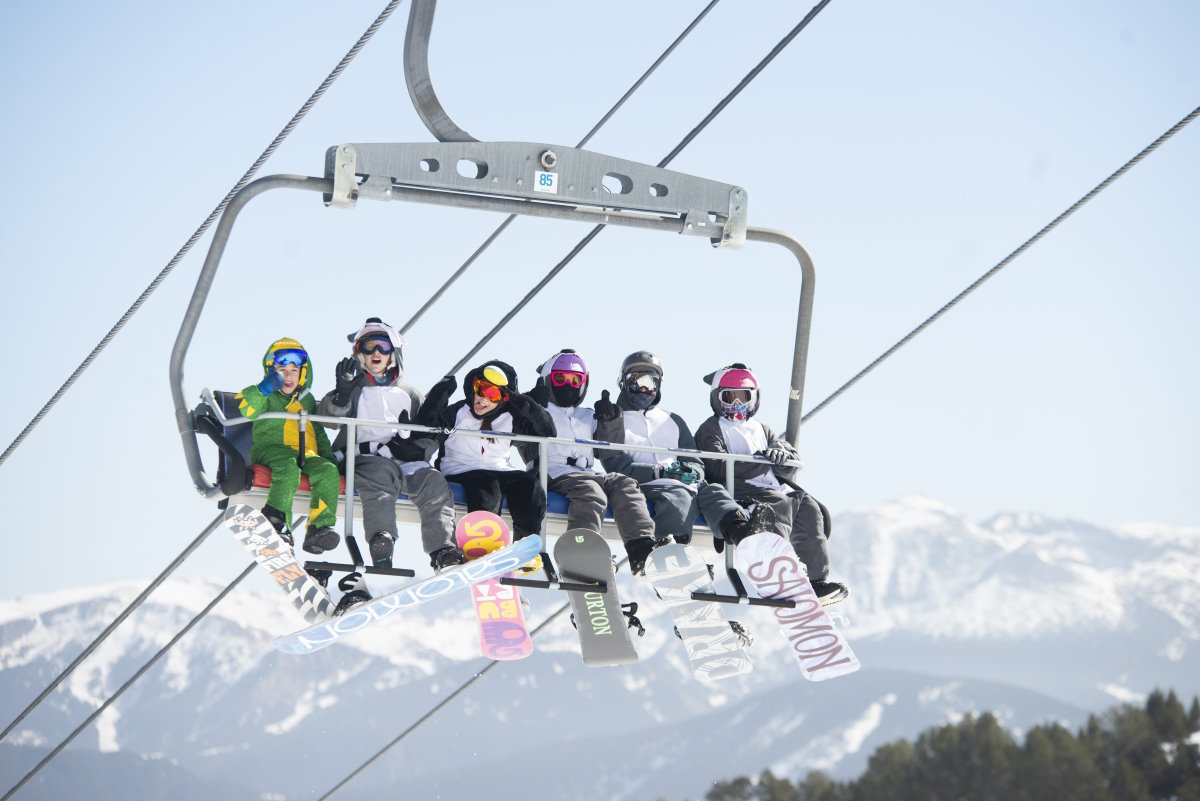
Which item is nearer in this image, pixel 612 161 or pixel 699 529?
pixel 612 161

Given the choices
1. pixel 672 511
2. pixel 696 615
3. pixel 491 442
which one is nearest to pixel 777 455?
pixel 672 511

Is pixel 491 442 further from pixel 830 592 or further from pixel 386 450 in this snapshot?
pixel 830 592

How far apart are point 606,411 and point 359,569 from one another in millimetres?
2386

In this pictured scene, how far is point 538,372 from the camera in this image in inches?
393

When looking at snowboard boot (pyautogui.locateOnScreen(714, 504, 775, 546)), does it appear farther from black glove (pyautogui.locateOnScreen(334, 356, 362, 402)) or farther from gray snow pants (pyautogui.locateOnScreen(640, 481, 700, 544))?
black glove (pyautogui.locateOnScreen(334, 356, 362, 402))

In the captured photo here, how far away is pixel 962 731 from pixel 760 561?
200 feet

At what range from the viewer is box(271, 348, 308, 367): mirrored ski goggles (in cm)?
905

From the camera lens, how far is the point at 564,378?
976 centimetres

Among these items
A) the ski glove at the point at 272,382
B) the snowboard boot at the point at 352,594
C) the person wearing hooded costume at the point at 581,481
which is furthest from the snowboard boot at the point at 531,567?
the ski glove at the point at 272,382

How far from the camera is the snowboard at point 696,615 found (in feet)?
28.7

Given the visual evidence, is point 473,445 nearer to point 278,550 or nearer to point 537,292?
point 278,550

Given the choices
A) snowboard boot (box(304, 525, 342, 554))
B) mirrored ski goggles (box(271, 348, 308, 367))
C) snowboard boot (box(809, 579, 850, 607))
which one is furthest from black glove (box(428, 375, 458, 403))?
snowboard boot (box(809, 579, 850, 607))

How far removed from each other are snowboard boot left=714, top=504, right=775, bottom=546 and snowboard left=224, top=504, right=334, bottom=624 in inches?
87.9

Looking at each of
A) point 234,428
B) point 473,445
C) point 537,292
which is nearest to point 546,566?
point 473,445
